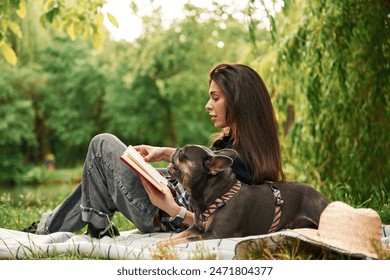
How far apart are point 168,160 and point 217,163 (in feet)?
1.93

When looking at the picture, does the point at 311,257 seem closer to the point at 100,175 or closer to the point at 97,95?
the point at 100,175

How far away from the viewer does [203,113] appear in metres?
19.7

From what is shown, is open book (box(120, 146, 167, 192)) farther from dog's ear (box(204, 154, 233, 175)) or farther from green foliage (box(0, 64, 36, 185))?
green foliage (box(0, 64, 36, 185))

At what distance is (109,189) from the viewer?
3266mm

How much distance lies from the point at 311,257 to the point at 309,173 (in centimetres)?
278

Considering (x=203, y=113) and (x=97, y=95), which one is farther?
(x=97, y=95)

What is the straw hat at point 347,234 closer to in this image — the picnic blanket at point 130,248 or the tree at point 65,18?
the picnic blanket at point 130,248

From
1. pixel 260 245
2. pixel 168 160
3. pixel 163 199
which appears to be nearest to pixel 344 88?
pixel 168 160

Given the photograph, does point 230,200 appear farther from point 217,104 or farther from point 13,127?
point 13,127

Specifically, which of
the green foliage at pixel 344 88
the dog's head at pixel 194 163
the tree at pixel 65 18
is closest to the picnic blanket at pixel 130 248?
the dog's head at pixel 194 163

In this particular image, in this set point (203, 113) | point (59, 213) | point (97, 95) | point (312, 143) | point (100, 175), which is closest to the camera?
point (100, 175)

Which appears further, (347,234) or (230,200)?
(230,200)

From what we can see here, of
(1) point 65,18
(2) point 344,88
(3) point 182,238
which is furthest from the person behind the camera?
(1) point 65,18
